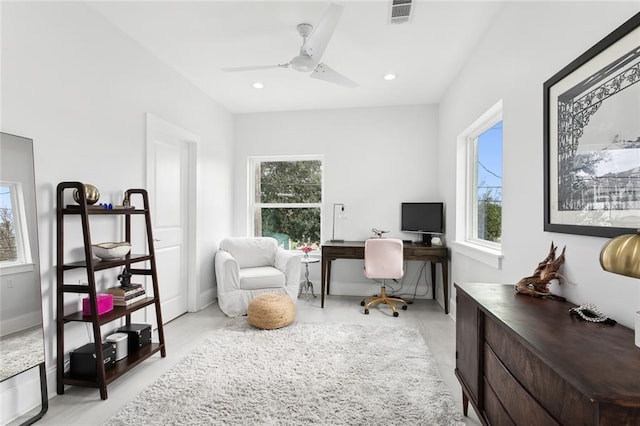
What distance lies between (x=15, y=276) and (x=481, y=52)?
3.55 meters

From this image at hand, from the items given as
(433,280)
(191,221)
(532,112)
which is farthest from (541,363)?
(191,221)

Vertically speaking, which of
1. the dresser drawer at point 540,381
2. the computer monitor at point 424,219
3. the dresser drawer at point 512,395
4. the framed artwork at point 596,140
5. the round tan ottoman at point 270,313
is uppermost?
the framed artwork at point 596,140

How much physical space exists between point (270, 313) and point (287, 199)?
2.01 metres

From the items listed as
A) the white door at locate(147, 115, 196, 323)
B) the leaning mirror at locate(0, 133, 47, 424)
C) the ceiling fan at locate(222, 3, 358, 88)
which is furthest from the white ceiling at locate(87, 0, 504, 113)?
the leaning mirror at locate(0, 133, 47, 424)

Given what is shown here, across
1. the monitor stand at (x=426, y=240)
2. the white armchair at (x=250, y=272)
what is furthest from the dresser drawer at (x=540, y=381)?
the monitor stand at (x=426, y=240)

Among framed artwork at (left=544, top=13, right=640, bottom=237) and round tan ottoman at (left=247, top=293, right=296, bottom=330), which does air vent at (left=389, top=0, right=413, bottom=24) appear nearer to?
framed artwork at (left=544, top=13, right=640, bottom=237)

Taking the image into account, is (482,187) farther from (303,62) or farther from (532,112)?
(303,62)

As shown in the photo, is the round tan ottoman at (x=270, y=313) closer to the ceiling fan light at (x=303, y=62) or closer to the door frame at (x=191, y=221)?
the door frame at (x=191, y=221)

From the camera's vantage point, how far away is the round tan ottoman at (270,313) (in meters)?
3.09

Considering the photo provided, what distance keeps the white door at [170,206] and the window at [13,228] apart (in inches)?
45.8

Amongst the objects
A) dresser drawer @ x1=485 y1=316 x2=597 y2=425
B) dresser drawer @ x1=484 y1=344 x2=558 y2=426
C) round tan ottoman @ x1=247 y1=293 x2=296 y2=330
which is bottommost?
round tan ottoman @ x1=247 y1=293 x2=296 y2=330

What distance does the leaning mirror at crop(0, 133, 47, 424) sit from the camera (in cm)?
168

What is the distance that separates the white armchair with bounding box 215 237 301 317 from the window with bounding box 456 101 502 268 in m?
1.92

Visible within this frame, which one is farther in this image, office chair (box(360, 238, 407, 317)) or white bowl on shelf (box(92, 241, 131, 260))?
office chair (box(360, 238, 407, 317))
